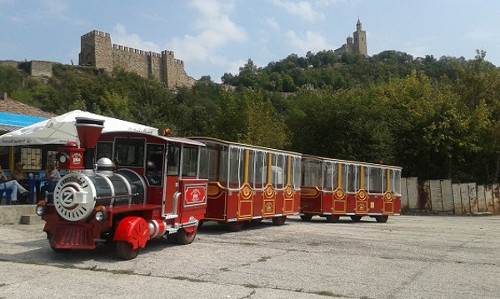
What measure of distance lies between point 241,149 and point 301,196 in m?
5.96

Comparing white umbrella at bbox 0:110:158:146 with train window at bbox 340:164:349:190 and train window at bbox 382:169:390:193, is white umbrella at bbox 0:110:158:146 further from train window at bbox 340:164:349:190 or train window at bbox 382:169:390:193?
train window at bbox 382:169:390:193

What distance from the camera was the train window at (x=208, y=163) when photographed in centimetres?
1287

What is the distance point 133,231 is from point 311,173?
36.1 feet

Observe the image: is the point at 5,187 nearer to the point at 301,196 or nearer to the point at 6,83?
the point at 301,196

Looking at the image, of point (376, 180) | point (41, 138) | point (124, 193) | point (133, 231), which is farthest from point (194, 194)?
point (376, 180)

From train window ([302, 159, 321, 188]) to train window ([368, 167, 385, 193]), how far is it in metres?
2.95

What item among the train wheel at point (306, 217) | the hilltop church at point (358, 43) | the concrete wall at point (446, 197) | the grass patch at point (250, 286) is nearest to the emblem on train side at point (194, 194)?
the grass patch at point (250, 286)

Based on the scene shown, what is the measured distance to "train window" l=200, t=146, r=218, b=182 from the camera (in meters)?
12.9

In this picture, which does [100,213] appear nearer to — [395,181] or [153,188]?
[153,188]

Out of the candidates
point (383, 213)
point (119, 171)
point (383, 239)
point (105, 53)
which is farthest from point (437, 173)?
point (105, 53)

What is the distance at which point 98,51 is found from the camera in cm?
9931

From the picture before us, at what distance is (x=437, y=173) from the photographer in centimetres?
3136

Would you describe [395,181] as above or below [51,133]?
below

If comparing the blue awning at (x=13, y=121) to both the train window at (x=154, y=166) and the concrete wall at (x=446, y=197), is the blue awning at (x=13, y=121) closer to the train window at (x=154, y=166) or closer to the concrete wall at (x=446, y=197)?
the train window at (x=154, y=166)
